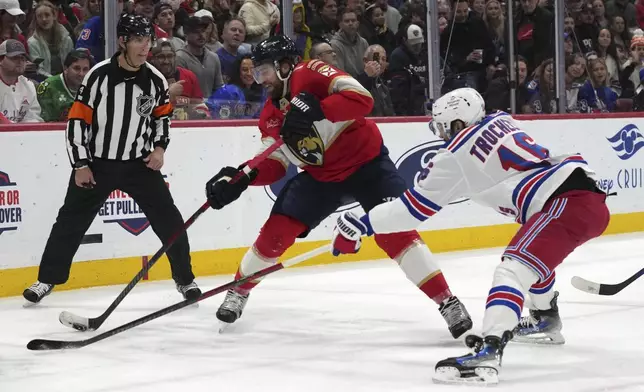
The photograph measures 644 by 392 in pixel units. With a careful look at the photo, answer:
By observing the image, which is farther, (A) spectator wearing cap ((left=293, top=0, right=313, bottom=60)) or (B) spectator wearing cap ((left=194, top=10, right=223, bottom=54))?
(A) spectator wearing cap ((left=293, top=0, right=313, bottom=60))

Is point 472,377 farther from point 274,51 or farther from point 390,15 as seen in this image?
point 390,15

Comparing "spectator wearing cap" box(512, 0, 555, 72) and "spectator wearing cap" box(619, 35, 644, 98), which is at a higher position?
"spectator wearing cap" box(512, 0, 555, 72)

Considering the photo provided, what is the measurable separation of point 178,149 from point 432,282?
2.42m

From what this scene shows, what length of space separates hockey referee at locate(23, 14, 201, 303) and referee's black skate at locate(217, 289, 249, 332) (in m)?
0.64

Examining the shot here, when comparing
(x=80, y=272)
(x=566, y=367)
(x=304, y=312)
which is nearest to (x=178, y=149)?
(x=80, y=272)

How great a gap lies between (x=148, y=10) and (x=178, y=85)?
52 centimetres

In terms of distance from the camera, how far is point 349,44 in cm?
749

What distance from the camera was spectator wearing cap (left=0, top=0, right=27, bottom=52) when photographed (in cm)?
602

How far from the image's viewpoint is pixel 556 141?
789 centimetres

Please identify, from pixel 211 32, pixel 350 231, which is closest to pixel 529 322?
pixel 350 231

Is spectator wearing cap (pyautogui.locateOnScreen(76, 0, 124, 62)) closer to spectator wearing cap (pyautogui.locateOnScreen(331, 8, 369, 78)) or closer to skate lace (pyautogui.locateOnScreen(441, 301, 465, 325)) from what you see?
spectator wearing cap (pyautogui.locateOnScreen(331, 8, 369, 78))

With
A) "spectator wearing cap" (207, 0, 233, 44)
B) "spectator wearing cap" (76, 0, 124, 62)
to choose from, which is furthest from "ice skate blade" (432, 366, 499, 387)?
"spectator wearing cap" (207, 0, 233, 44)

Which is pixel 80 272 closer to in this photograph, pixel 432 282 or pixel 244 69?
pixel 244 69

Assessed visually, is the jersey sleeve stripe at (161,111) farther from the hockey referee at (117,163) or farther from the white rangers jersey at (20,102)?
the white rangers jersey at (20,102)
